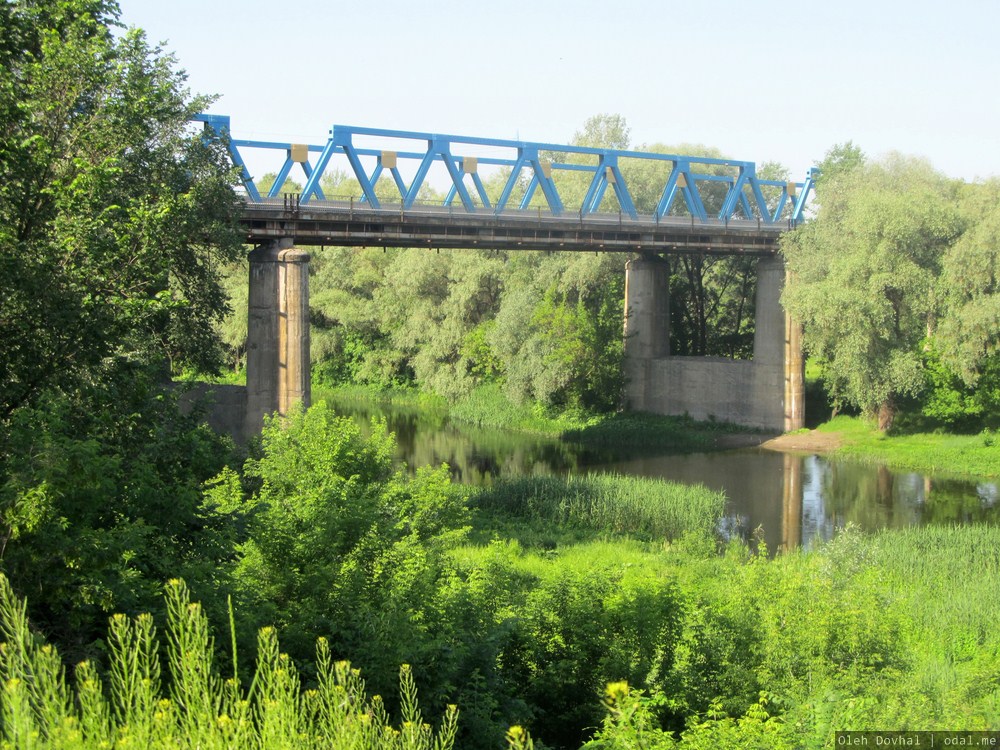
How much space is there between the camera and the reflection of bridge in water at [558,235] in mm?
32344

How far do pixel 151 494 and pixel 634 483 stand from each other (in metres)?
21.4

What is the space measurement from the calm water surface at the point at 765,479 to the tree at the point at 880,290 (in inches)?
147

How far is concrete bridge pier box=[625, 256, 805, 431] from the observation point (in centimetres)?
4553

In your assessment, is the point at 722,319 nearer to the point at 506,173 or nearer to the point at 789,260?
the point at 789,260

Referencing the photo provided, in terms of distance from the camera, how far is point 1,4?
A: 42.3ft

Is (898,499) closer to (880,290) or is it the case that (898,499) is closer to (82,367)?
(880,290)

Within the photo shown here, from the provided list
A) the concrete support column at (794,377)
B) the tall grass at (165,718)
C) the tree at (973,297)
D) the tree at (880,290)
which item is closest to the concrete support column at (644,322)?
→ the concrete support column at (794,377)

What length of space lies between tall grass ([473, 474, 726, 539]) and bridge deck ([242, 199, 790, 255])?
424 inches

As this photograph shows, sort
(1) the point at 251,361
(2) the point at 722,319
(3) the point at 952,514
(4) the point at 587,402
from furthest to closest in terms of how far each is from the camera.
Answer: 1. (2) the point at 722,319
2. (4) the point at 587,402
3. (1) the point at 251,361
4. (3) the point at 952,514

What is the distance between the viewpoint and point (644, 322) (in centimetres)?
4856

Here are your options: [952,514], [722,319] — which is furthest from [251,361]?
[722,319]

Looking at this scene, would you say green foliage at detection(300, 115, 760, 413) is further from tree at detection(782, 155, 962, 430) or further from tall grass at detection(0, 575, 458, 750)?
tall grass at detection(0, 575, 458, 750)

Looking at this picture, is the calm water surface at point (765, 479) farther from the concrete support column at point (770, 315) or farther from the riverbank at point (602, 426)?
the concrete support column at point (770, 315)

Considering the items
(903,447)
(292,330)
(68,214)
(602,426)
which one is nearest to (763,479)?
(903,447)
